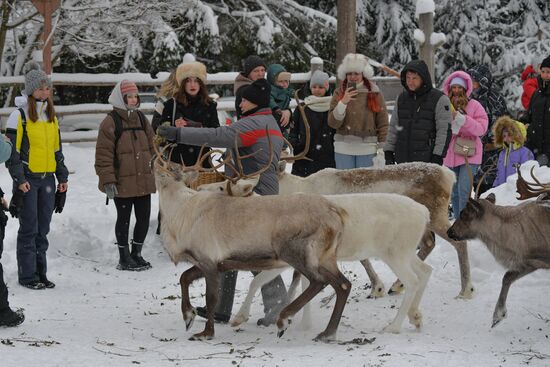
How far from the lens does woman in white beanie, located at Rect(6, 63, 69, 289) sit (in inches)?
323

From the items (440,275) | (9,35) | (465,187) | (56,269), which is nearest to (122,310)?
(56,269)

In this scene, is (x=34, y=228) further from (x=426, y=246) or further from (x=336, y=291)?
(x=426, y=246)

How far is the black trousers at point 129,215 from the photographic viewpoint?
366 inches

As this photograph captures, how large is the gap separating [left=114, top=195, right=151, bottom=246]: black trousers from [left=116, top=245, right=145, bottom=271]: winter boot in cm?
6

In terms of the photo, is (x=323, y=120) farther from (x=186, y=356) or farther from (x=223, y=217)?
(x=186, y=356)

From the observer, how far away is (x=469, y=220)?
719cm

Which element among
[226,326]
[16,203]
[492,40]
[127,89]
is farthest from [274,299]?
[492,40]

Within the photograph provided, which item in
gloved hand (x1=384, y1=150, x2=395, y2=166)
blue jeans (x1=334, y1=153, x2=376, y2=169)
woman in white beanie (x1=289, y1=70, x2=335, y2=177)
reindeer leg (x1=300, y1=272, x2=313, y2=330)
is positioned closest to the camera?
reindeer leg (x1=300, y1=272, x2=313, y2=330)

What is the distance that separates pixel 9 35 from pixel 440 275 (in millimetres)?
12626

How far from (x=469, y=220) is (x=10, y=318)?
3874 millimetres

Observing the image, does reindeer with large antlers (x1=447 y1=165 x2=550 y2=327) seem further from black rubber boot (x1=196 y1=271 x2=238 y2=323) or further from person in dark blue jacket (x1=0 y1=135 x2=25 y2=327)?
person in dark blue jacket (x1=0 y1=135 x2=25 y2=327)

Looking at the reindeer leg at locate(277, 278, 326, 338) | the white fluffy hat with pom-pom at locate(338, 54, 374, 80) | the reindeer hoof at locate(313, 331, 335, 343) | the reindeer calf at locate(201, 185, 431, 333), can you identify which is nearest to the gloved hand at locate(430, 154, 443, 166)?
the white fluffy hat with pom-pom at locate(338, 54, 374, 80)

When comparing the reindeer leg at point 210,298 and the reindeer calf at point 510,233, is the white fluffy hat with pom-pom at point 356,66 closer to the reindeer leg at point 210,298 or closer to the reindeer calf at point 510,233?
the reindeer calf at point 510,233

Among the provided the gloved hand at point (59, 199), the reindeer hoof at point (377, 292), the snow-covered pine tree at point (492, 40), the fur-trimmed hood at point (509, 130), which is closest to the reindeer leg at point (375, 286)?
the reindeer hoof at point (377, 292)
